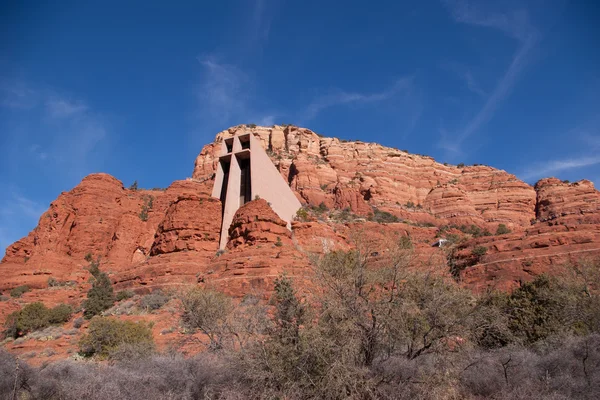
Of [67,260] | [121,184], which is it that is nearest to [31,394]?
[67,260]

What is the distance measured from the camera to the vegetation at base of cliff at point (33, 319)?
2298 cm

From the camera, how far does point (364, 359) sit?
9.29 m

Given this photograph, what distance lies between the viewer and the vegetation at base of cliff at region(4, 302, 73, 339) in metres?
23.0

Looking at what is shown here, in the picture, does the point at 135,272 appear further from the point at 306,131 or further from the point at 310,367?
the point at 306,131

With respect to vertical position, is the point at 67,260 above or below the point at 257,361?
above

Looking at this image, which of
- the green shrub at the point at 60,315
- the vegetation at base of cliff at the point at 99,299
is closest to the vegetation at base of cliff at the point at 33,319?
the green shrub at the point at 60,315

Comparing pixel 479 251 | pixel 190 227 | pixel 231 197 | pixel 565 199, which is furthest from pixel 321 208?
pixel 565 199

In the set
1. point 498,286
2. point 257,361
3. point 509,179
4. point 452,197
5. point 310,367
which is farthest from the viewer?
point 509,179

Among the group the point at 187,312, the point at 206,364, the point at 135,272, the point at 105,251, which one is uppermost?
the point at 105,251

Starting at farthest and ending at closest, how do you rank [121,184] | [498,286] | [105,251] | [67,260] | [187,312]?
[121,184] < [105,251] < [67,260] < [498,286] < [187,312]

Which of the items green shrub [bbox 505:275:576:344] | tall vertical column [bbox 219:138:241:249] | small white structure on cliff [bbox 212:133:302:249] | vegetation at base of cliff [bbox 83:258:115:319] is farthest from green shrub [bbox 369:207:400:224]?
vegetation at base of cliff [bbox 83:258:115:319]

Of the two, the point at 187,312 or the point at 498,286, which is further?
the point at 498,286

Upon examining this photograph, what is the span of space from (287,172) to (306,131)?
1654 cm

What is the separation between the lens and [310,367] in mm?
9109
